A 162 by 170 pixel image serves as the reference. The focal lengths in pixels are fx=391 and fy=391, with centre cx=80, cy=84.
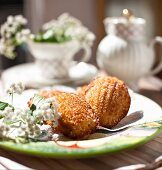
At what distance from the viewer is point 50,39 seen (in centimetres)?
118

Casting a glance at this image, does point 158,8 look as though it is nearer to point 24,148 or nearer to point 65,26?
point 65,26

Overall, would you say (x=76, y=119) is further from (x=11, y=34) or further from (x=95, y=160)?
(x=11, y=34)

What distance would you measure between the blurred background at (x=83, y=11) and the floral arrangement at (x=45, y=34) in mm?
998

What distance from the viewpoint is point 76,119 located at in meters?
0.70

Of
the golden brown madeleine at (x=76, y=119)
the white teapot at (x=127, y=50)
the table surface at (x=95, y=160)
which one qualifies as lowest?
the table surface at (x=95, y=160)

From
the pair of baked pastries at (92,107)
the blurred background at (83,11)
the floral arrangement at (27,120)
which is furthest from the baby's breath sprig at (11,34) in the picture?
the blurred background at (83,11)

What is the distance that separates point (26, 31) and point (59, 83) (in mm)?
185

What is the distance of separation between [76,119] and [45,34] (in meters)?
0.54

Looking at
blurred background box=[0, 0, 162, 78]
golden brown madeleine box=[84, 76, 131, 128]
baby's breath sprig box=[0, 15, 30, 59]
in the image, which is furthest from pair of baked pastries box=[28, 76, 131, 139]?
blurred background box=[0, 0, 162, 78]

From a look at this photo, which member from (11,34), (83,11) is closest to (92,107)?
(11,34)

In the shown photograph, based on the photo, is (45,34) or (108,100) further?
(45,34)

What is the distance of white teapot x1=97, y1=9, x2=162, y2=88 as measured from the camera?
3.76 feet

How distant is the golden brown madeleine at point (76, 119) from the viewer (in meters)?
0.70

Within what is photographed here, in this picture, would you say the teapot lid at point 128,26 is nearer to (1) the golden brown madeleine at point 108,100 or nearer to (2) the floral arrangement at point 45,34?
(2) the floral arrangement at point 45,34
